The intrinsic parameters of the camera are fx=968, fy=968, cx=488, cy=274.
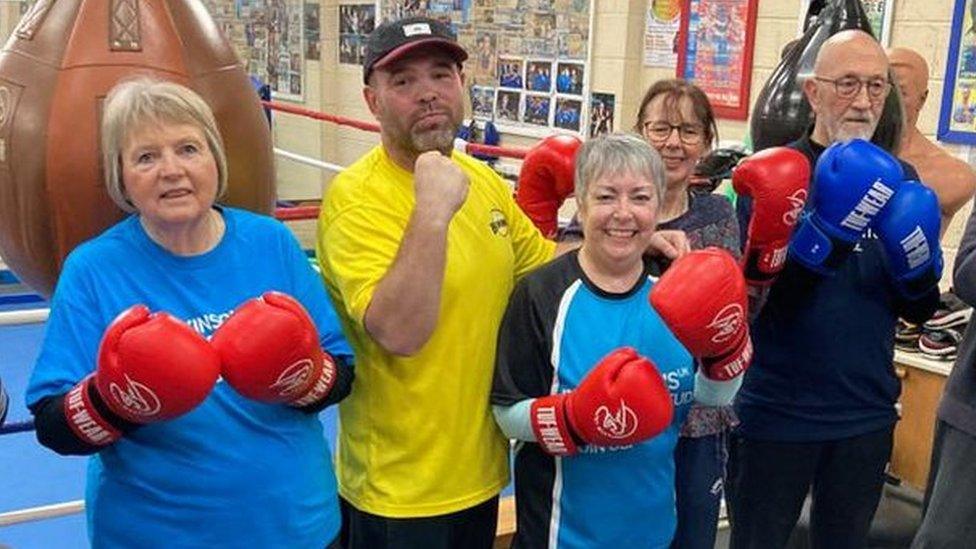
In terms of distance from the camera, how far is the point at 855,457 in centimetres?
171

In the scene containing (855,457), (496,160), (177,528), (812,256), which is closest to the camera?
(177,528)

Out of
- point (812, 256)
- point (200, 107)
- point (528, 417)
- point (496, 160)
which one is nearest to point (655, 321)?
point (528, 417)

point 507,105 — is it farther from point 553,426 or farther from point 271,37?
point 553,426

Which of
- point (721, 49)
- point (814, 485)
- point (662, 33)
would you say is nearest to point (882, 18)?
point (721, 49)

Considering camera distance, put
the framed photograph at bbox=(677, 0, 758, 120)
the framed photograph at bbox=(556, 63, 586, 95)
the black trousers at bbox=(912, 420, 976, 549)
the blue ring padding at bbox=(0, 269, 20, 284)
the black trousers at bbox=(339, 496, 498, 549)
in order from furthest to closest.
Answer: the blue ring padding at bbox=(0, 269, 20, 284), the framed photograph at bbox=(556, 63, 586, 95), the framed photograph at bbox=(677, 0, 758, 120), the black trousers at bbox=(912, 420, 976, 549), the black trousers at bbox=(339, 496, 498, 549)

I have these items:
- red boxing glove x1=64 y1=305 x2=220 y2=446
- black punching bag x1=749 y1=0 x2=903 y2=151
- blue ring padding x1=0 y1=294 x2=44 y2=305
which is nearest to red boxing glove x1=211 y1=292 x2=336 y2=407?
red boxing glove x1=64 y1=305 x2=220 y2=446

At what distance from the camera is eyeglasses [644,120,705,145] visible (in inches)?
61.9

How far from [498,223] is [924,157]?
132 centimetres

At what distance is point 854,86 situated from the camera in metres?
1.67

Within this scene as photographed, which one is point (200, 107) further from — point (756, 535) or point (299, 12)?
point (299, 12)

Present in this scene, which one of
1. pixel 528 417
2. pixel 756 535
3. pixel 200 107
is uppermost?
pixel 200 107

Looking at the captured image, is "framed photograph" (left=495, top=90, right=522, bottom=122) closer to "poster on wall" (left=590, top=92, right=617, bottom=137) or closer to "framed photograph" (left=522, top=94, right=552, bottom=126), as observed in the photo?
"framed photograph" (left=522, top=94, right=552, bottom=126)

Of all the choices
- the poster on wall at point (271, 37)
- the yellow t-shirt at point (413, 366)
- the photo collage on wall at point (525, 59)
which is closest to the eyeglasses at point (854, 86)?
the yellow t-shirt at point (413, 366)

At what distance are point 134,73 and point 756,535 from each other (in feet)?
4.34
